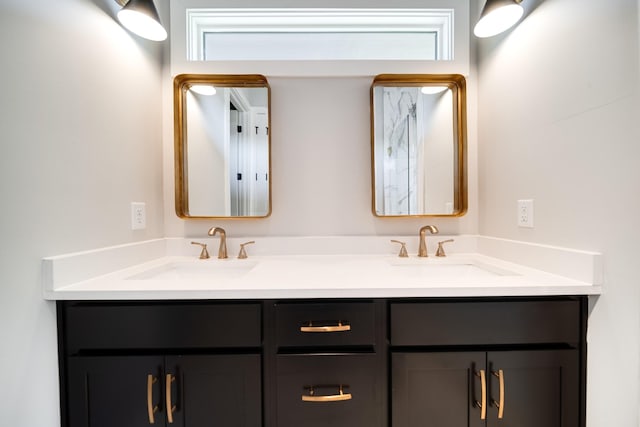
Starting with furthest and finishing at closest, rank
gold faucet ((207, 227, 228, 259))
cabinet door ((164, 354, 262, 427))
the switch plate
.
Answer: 1. gold faucet ((207, 227, 228, 259))
2. the switch plate
3. cabinet door ((164, 354, 262, 427))

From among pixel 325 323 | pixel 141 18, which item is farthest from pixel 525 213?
pixel 141 18

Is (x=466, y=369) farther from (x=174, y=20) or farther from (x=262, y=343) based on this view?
(x=174, y=20)

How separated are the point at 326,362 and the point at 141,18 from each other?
4.77ft

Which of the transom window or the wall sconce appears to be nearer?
the wall sconce

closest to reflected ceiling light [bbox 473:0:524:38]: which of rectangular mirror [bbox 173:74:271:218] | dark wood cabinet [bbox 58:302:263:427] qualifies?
rectangular mirror [bbox 173:74:271:218]

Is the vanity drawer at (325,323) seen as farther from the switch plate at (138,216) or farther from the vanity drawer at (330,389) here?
the switch plate at (138,216)

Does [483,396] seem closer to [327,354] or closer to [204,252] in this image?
[327,354]

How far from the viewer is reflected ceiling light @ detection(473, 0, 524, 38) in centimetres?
108

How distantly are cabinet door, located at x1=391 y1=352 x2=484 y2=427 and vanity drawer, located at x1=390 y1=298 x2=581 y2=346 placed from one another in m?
0.05

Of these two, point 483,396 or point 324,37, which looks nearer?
point 483,396

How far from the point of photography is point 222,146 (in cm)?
141

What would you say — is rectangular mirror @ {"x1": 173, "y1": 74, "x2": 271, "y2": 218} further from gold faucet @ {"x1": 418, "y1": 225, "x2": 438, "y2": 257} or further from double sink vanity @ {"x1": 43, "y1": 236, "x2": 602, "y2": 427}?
gold faucet @ {"x1": 418, "y1": 225, "x2": 438, "y2": 257}

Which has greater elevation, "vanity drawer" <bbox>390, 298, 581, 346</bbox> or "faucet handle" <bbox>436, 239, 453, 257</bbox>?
"faucet handle" <bbox>436, 239, 453, 257</bbox>

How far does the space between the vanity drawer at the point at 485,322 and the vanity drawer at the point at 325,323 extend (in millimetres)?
82
